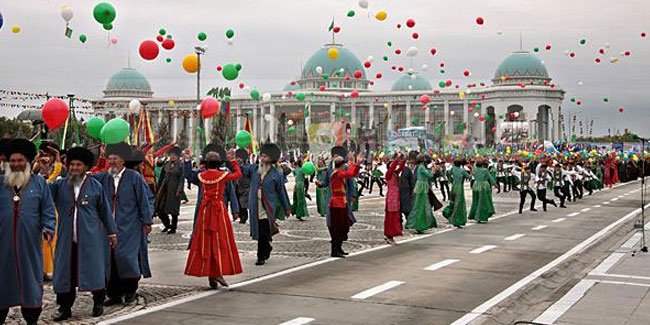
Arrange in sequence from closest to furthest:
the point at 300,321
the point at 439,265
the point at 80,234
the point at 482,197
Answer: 1. the point at 300,321
2. the point at 80,234
3. the point at 439,265
4. the point at 482,197

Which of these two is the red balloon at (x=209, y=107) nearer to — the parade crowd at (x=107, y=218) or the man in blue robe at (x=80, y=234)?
the parade crowd at (x=107, y=218)

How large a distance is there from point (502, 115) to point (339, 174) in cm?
12265

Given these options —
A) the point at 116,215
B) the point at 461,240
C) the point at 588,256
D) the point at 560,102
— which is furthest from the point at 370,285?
the point at 560,102

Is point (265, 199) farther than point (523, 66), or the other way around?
point (523, 66)

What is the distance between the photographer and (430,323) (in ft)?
26.4

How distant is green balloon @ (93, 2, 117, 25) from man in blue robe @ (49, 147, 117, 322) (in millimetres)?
10676

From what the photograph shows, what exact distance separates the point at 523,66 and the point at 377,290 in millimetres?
140272

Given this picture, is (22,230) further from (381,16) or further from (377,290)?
(381,16)

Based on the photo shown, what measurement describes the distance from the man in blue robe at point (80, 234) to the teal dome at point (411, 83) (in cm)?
14651

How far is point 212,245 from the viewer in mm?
9680

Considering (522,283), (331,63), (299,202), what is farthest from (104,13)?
(331,63)

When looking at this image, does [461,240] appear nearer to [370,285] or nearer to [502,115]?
[370,285]

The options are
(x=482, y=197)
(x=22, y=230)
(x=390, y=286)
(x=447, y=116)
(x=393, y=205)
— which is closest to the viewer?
(x=22, y=230)

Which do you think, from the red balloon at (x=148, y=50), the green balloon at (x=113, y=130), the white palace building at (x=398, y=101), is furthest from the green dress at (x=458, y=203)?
the white palace building at (x=398, y=101)
